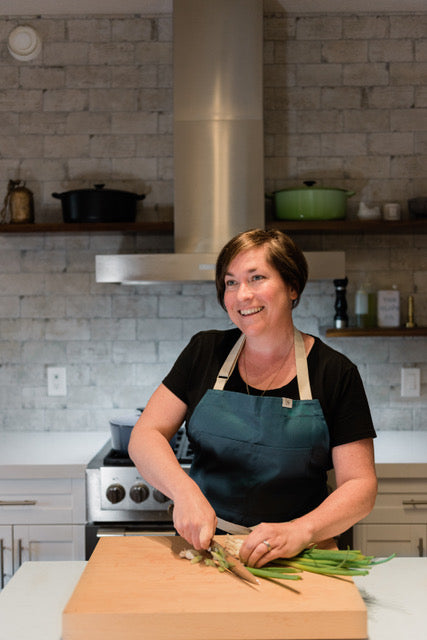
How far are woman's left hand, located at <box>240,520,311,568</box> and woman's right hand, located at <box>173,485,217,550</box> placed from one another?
92 millimetres

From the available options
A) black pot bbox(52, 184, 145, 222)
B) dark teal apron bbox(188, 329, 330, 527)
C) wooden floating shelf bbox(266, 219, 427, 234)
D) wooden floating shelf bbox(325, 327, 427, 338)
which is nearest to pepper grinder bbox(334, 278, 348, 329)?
wooden floating shelf bbox(325, 327, 427, 338)

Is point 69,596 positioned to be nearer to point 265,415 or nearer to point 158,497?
point 265,415

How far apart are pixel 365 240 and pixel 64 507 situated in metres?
1.96

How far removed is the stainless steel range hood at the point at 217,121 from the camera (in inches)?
121

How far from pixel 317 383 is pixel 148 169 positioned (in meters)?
2.05

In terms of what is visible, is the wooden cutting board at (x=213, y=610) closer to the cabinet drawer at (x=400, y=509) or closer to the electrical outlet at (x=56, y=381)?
the cabinet drawer at (x=400, y=509)

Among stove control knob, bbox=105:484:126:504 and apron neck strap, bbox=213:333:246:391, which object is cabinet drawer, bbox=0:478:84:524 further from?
apron neck strap, bbox=213:333:246:391

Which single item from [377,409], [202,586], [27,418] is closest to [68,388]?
[27,418]

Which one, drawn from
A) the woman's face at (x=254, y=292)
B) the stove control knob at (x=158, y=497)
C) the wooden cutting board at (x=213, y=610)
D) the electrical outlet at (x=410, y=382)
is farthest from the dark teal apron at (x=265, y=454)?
the electrical outlet at (x=410, y=382)

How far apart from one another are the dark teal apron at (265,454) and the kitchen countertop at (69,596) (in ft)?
0.90

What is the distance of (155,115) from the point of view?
139 inches

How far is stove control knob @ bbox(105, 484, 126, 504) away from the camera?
2773 millimetres

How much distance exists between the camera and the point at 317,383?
183cm

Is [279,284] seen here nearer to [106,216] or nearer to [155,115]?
[106,216]
